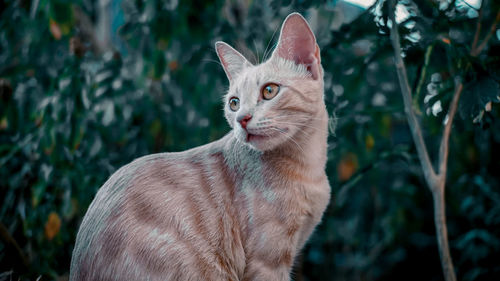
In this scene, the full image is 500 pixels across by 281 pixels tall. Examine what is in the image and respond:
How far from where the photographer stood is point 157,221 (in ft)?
3.19

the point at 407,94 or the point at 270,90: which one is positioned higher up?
the point at 270,90

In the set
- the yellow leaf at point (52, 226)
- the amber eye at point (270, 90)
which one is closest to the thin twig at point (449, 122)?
the amber eye at point (270, 90)

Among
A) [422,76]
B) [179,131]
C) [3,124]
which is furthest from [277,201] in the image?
[3,124]

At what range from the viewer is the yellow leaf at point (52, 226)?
1691mm

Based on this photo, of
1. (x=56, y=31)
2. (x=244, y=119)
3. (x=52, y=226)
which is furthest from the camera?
(x=56, y=31)

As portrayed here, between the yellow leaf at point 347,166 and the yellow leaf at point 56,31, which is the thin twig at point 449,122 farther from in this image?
the yellow leaf at point 56,31

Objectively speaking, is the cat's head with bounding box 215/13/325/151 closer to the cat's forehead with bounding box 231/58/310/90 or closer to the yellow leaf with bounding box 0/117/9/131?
the cat's forehead with bounding box 231/58/310/90

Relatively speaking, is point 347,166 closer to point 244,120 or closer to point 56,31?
point 244,120

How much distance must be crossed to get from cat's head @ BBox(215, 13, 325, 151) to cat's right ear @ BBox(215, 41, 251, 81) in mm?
61

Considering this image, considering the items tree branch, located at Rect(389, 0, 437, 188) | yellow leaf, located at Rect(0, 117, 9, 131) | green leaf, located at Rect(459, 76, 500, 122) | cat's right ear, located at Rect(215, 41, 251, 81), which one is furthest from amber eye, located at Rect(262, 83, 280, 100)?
yellow leaf, located at Rect(0, 117, 9, 131)

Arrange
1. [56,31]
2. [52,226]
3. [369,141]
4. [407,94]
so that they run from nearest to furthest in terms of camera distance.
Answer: [407,94], [369,141], [52,226], [56,31]

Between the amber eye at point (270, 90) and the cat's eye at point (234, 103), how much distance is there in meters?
0.07

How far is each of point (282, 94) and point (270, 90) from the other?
4 centimetres

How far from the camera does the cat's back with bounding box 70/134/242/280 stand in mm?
930
